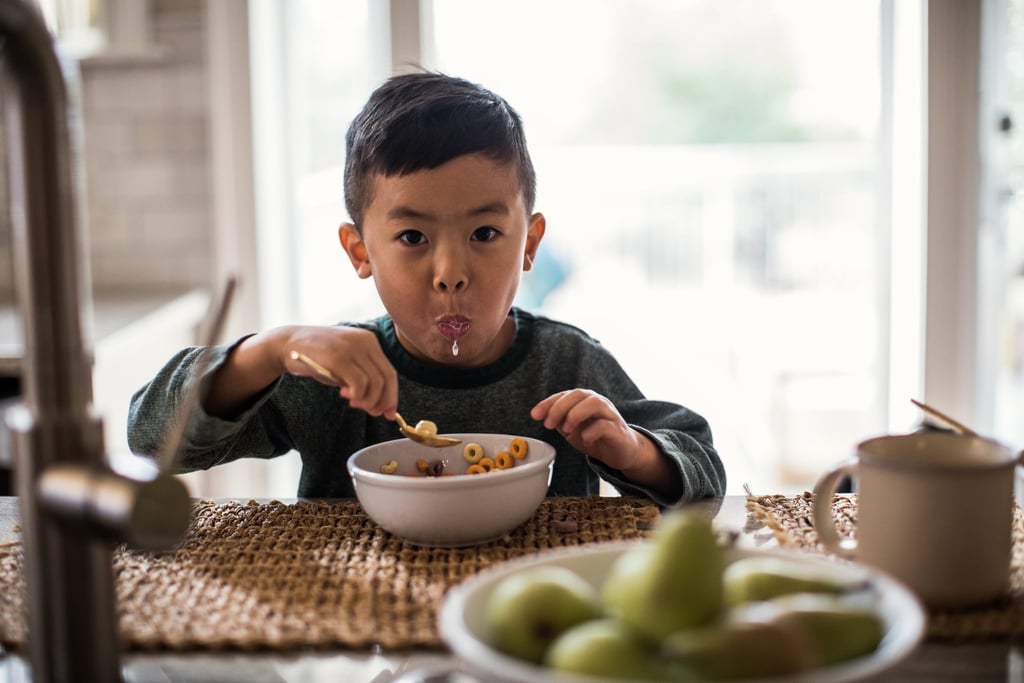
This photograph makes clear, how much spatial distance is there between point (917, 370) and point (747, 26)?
7.12 m

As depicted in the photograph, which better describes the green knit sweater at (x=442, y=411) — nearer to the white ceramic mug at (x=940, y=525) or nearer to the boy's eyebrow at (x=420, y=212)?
the boy's eyebrow at (x=420, y=212)

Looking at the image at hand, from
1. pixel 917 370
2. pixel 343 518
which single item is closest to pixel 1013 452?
pixel 343 518

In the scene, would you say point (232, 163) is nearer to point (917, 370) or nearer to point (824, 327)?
point (917, 370)

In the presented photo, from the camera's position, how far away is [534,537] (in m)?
0.92

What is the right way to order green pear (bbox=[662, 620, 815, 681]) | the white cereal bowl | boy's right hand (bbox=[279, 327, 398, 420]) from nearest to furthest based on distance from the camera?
green pear (bbox=[662, 620, 815, 681]), the white cereal bowl, boy's right hand (bbox=[279, 327, 398, 420])

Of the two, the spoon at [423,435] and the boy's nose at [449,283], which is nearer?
the spoon at [423,435]

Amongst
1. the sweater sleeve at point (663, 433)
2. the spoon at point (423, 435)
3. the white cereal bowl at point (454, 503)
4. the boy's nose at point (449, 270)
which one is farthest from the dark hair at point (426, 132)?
the white cereal bowl at point (454, 503)

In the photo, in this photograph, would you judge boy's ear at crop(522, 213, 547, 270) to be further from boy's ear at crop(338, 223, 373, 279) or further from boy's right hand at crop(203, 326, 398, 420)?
boy's right hand at crop(203, 326, 398, 420)

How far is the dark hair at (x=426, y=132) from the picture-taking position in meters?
1.28

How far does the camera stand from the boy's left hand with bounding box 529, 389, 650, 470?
1.05 m

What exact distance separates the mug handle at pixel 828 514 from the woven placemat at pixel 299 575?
18cm

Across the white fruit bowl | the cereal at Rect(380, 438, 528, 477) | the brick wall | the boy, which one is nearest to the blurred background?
the brick wall

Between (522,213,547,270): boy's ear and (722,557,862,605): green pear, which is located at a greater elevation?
(522,213,547,270): boy's ear

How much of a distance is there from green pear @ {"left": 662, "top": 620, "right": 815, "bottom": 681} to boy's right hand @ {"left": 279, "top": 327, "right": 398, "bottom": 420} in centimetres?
51
